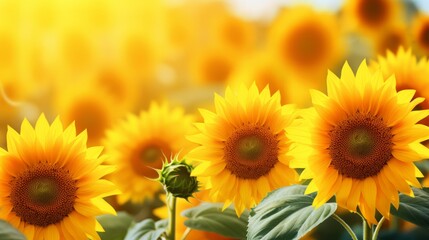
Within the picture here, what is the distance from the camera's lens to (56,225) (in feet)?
2.01

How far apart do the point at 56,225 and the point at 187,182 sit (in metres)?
0.12

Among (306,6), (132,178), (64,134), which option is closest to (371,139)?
(64,134)

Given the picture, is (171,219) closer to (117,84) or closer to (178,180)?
(178,180)

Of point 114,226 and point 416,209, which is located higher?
point 114,226

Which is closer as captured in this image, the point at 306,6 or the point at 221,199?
the point at 221,199

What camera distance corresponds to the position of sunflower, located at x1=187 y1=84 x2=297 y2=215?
2.03 ft

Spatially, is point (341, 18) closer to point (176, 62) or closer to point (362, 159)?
point (176, 62)

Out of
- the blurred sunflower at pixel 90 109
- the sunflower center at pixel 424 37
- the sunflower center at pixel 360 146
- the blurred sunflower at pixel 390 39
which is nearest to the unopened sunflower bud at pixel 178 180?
the sunflower center at pixel 360 146

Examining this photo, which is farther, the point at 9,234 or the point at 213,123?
the point at 213,123

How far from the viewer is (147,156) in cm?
87

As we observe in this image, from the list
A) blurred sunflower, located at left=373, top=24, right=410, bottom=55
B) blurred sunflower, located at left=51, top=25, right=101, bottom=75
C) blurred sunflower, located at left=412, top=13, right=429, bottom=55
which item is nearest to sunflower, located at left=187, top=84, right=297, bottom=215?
blurred sunflower, located at left=412, top=13, right=429, bottom=55

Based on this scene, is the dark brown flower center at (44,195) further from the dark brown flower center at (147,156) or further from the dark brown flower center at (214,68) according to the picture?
the dark brown flower center at (214,68)

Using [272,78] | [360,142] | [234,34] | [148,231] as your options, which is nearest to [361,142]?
[360,142]

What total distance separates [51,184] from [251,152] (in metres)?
0.18
